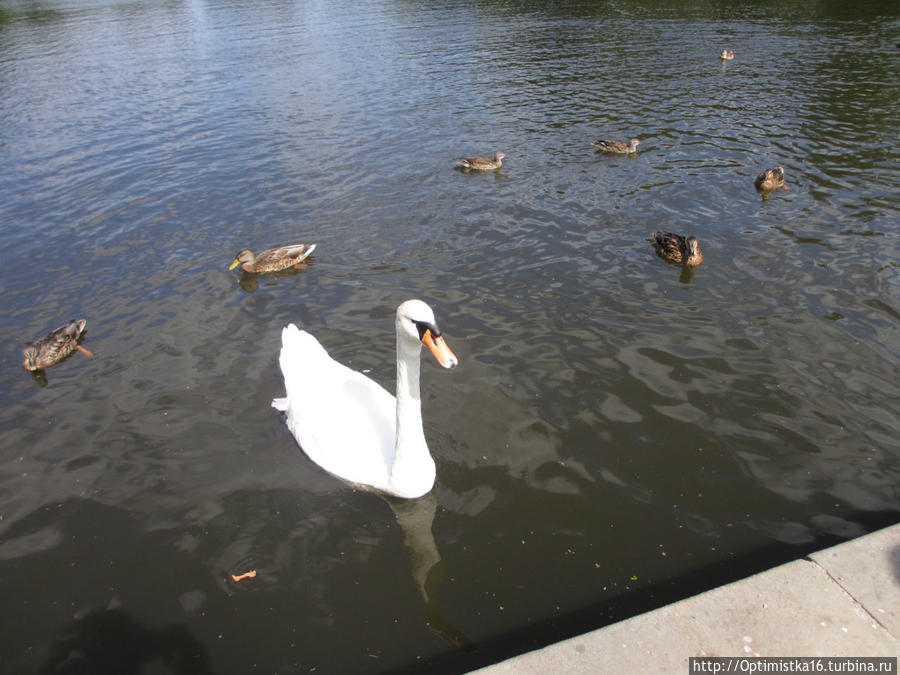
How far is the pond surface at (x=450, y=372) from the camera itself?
4.90m

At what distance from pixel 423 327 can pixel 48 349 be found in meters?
5.92

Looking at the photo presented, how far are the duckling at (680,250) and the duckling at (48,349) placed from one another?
8.42 metres

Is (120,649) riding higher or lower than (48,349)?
lower

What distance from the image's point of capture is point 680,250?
363 inches

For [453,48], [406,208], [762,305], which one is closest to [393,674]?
[762,305]

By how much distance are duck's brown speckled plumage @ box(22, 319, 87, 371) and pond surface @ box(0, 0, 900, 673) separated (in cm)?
19

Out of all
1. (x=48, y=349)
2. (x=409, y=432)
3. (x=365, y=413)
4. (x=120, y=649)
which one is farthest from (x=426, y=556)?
(x=48, y=349)

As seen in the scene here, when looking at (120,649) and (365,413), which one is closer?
(120,649)

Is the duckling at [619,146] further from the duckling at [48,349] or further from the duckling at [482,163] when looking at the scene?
the duckling at [48,349]

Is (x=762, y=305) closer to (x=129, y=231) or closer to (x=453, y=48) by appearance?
(x=129, y=231)

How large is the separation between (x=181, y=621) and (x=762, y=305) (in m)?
7.58

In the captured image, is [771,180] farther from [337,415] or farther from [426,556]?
[426,556]

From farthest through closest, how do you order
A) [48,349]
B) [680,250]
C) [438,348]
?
[680,250] < [48,349] < [438,348]

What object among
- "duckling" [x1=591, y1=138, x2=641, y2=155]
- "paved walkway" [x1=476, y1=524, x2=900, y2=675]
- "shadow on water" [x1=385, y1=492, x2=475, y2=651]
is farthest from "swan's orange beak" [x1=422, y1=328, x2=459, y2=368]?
"duckling" [x1=591, y1=138, x2=641, y2=155]
